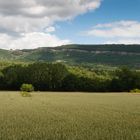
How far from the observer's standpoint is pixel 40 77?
113688mm

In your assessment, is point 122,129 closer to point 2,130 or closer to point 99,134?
point 99,134

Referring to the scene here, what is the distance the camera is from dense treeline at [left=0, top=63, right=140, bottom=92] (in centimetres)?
10944

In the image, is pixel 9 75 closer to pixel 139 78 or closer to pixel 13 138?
pixel 139 78

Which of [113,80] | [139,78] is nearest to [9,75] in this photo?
[113,80]

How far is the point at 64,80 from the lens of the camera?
114812mm

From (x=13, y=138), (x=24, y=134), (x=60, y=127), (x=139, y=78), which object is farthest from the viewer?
(x=139, y=78)

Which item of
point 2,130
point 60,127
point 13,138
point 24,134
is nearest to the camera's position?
point 13,138

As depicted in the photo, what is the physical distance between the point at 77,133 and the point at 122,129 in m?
3.11

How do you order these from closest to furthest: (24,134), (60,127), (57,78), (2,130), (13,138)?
1. (13,138)
2. (24,134)
3. (2,130)
4. (60,127)
5. (57,78)

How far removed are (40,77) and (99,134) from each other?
95872mm

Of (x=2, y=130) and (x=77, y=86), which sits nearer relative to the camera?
(x=2, y=130)

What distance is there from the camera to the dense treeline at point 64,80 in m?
109

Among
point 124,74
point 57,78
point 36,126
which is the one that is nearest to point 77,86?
point 57,78

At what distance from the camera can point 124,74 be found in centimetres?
11075
